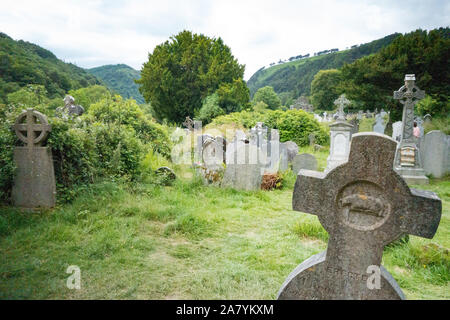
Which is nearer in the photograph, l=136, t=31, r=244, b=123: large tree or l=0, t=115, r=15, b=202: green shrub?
l=0, t=115, r=15, b=202: green shrub

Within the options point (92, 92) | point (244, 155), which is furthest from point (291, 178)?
point (92, 92)

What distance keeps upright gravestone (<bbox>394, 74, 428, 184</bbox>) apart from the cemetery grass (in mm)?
3235

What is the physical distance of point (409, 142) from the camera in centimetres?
863

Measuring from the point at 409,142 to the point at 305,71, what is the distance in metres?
84.9

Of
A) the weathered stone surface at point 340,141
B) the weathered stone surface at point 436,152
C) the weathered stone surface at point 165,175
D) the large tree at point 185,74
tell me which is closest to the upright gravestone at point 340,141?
the weathered stone surface at point 340,141

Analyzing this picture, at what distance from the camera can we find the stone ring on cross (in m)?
4.68

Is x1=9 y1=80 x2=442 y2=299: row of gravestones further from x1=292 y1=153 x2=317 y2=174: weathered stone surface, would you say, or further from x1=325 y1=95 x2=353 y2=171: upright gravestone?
x1=325 y1=95 x2=353 y2=171: upright gravestone

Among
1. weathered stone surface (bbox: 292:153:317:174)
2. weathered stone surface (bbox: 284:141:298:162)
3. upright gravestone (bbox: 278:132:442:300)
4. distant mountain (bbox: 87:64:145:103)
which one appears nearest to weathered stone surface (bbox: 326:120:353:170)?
weathered stone surface (bbox: 284:141:298:162)

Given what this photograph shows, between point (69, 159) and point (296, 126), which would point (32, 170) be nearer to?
point (69, 159)

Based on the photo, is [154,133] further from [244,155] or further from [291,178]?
[291,178]

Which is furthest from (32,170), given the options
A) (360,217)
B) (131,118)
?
(131,118)

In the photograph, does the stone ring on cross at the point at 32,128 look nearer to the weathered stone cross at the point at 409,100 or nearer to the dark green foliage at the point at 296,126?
the weathered stone cross at the point at 409,100

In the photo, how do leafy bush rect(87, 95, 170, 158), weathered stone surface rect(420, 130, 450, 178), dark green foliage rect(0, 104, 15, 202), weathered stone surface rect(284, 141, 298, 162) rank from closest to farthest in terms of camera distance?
dark green foliage rect(0, 104, 15, 202)
weathered stone surface rect(420, 130, 450, 178)
leafy bush rect(87, 95, 170, 158)
weathered stone surface rect(284, 141, 298, 162)

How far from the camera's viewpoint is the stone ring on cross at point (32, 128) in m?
4.68
